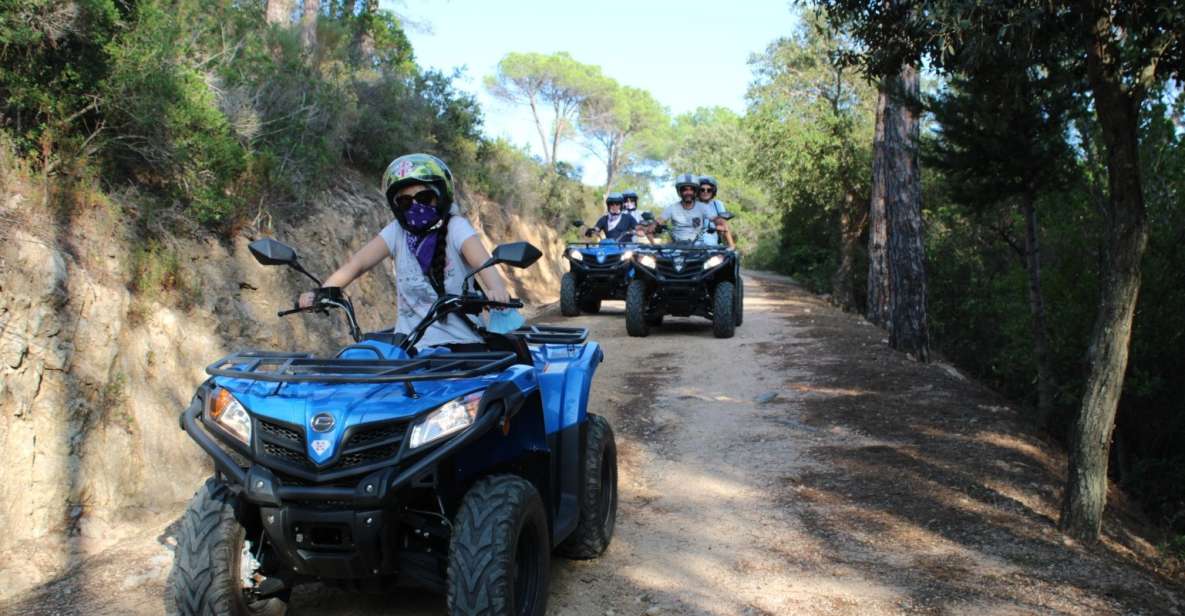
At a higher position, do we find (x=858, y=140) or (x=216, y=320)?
(x=858, y=140)

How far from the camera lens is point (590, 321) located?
15695 mm

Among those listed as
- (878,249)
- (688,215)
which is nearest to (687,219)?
(688,215)

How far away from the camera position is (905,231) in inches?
523

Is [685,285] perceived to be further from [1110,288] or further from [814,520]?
[1110,288]

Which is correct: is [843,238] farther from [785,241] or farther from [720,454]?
[720,454]

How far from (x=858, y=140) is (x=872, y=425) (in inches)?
684

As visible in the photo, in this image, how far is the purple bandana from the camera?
480cm

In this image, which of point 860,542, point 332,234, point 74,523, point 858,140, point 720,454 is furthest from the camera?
point 858,140

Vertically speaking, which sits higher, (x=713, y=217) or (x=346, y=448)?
(x=713, y=217)

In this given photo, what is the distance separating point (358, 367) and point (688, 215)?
1079 centimetres

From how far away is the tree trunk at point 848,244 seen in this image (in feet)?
84.1

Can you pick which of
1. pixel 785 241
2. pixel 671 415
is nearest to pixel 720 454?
pixel 671 415

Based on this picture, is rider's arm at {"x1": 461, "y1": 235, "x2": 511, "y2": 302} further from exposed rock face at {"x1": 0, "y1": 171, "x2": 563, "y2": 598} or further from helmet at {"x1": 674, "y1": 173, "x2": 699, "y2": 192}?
helmet at {"x1": 674, "y1": 173, "x2": 699, "y2": 192}

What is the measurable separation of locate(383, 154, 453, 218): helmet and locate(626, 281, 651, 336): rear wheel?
868 cm
